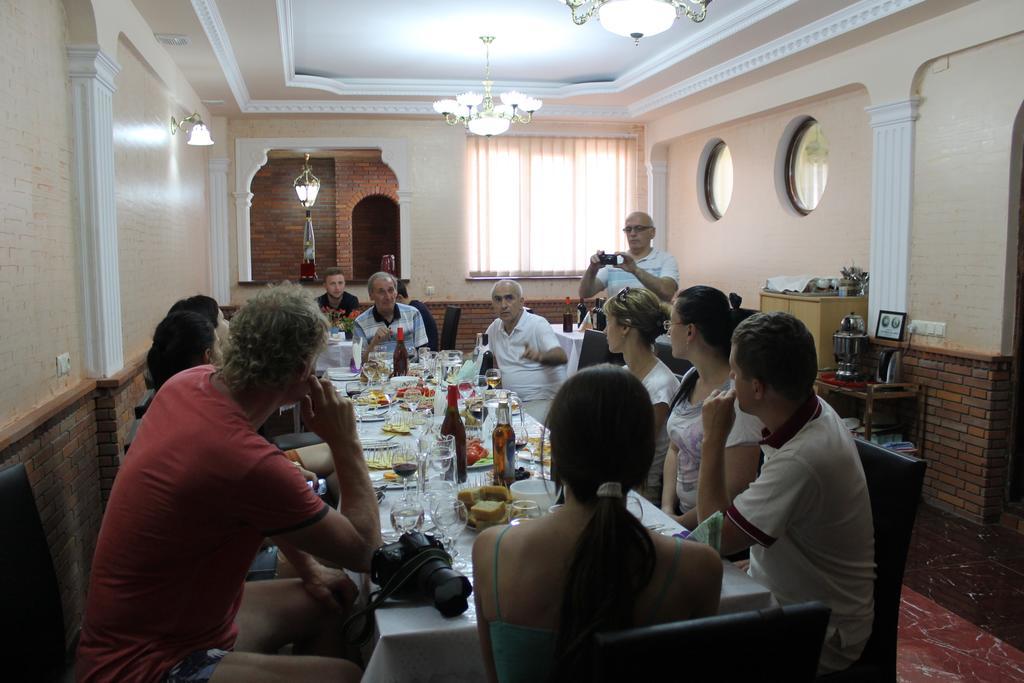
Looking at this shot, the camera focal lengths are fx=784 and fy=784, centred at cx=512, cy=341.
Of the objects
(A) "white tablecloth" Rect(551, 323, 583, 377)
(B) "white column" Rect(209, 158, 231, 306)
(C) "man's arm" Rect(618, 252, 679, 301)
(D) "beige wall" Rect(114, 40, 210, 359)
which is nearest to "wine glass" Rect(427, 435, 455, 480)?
(D) "beige wall" Rect(114, 40, 210, 359)

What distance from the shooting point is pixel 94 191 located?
388cm

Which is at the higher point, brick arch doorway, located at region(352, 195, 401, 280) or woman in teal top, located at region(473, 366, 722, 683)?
brick arch doorway, located at region(352, 195, 401, 280)

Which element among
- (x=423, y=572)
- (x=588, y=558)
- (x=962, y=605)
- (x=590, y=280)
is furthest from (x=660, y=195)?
(x=588, y=558)

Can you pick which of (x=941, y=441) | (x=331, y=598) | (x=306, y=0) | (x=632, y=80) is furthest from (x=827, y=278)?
(x=331, y=598)

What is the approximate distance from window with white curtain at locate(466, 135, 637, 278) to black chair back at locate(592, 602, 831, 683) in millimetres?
8256

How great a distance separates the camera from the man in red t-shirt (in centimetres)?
165

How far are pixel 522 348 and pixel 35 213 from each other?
283 centimetres

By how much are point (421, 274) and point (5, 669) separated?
24.8ft

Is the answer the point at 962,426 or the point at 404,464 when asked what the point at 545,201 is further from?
the point at 404,464

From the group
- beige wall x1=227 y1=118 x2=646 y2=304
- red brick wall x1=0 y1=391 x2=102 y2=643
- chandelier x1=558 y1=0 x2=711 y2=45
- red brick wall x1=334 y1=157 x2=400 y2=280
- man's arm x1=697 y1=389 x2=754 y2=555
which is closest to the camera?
man's arm x1=697 y1=389 x2=754 y2=555

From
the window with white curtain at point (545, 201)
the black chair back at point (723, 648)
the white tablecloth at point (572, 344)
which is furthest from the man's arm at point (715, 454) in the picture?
the window with white curtain at point (545, 201)

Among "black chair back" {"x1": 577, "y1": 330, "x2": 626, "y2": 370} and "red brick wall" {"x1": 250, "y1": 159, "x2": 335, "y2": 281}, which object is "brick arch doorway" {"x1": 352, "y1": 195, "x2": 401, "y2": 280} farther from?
"black chair back" {"x1": 577, "y1": 330, "x2": 626, "y2": 370}

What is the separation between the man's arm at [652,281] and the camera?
229 inches

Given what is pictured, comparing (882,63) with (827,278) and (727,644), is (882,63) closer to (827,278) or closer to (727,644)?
(827,278)
